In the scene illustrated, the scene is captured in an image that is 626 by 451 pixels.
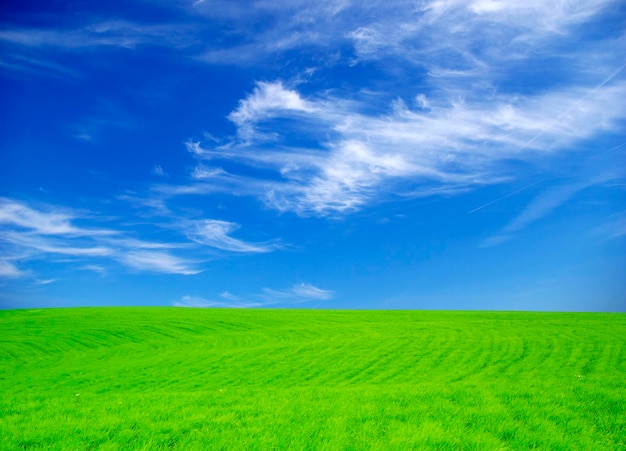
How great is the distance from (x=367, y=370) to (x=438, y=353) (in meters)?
7.38

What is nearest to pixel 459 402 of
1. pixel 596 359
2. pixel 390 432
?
pixel 390 432

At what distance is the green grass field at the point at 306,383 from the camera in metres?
8.41

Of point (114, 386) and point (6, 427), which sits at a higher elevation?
point (6, 427)

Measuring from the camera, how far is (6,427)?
8.54 m

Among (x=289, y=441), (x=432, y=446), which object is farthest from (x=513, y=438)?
(x=289, y=441)

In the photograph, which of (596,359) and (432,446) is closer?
(432,446)

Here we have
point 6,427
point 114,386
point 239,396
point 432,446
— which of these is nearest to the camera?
point 432,446

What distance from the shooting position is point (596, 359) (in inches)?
1208

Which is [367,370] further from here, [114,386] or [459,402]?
[459,402]

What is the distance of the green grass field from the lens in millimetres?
8406

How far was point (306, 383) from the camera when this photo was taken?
24.6 meters

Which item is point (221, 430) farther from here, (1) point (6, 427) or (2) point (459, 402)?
(2) point (459, 402)

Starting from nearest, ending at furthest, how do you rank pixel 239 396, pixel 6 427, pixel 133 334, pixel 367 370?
pixel 6 427 < pixel 239 396 < pixel 367 370 < pixel 133 334

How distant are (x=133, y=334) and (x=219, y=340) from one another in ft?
31.1
